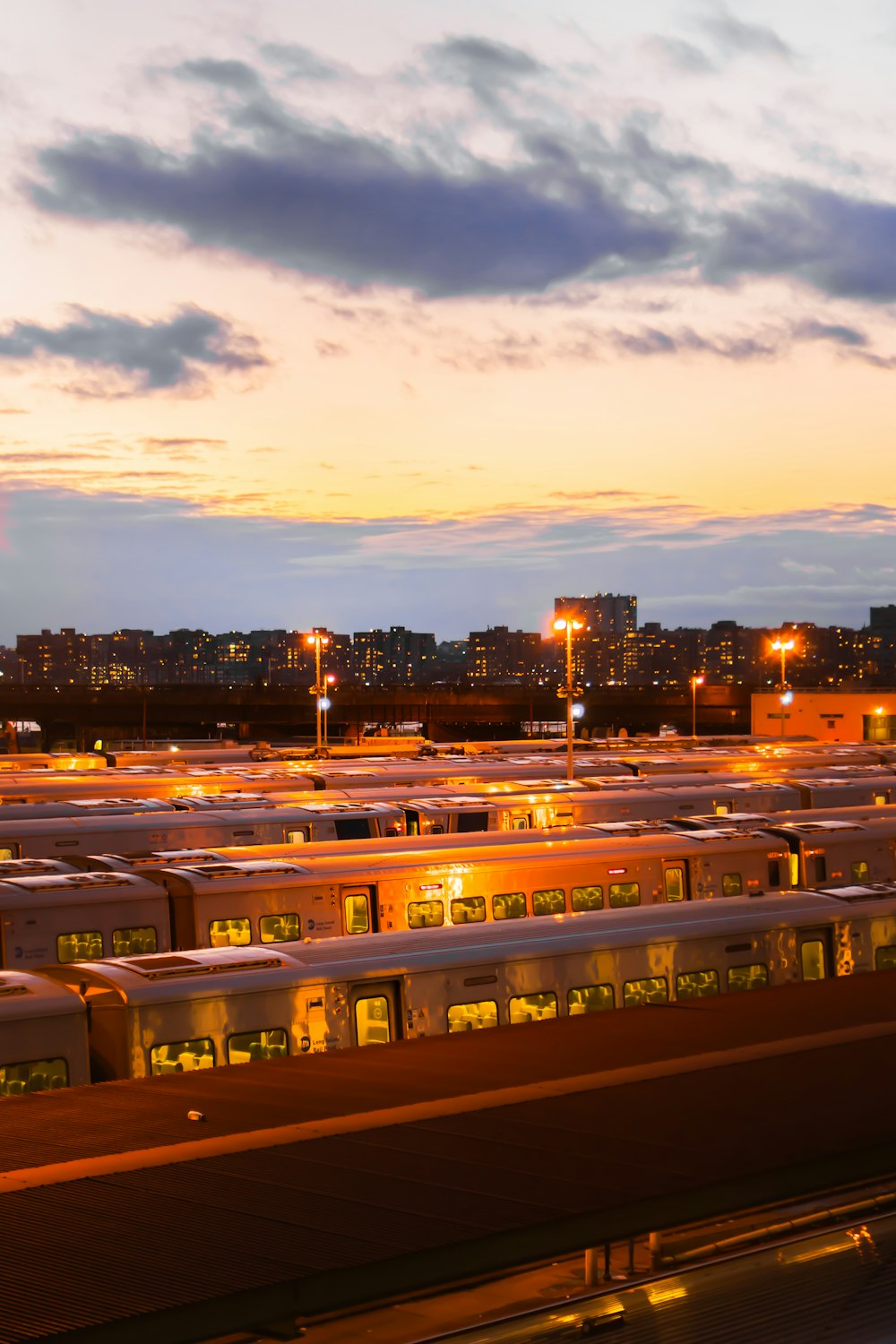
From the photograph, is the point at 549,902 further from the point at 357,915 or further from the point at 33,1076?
the point at 33,1076

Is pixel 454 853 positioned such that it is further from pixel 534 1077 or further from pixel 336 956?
pixel 534 1077

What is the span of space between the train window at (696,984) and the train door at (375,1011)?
3978 millimetres

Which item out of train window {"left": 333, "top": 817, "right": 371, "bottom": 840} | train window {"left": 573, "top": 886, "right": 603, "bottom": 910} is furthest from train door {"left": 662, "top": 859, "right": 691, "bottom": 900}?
train window {"left": 333, "top": 817, "right": 371, "bottom": 840}

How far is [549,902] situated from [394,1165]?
13.0 metres

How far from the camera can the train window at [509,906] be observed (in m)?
19.6

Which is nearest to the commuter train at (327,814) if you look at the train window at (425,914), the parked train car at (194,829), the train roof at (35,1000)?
the parked train car at (194,829)

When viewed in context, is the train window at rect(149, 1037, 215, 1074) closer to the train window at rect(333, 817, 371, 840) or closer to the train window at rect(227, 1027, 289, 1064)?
the train window at rect(227, 1027, 289, 1064)

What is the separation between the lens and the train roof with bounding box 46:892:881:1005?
1292 centimetres

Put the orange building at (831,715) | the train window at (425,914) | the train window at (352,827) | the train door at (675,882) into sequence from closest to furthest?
the train window at (425,914)
the train door at (675,882)
the train window at (352,827)
the orange building at (831,715)

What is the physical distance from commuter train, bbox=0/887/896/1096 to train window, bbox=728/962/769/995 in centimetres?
2

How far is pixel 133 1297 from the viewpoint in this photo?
18.5ft

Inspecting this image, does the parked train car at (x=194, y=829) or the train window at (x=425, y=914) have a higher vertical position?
the parked train car at (x=194, y=829)

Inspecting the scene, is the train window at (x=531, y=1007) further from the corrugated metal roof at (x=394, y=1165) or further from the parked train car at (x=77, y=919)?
the parked train car at (x=77, y=919)

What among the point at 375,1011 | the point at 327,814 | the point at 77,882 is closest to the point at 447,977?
the point at 375,1011
